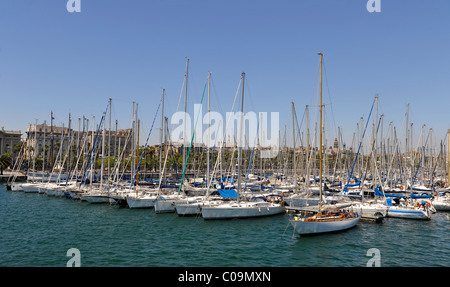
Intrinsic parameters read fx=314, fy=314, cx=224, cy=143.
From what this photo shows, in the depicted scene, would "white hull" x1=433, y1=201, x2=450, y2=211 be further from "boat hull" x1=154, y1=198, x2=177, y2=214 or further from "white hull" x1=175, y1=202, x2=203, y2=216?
"boat hull" x1=154, y1=198, x2=177, y2=214

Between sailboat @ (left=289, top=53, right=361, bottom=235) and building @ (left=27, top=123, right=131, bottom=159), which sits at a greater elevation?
building @ (left=27, top=123, right=131, bottom=159)

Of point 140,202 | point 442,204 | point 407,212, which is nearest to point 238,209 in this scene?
point 140,202

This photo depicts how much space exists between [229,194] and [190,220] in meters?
6.54

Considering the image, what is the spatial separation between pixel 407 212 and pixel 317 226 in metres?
16.0

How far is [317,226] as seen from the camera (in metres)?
29.6

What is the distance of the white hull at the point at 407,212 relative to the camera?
124 feet

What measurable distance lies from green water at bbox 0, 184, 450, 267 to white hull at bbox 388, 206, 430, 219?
0.88m

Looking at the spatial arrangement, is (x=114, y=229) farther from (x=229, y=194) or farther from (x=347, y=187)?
(x=347, y=187)

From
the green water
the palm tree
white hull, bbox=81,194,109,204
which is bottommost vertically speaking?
the green water

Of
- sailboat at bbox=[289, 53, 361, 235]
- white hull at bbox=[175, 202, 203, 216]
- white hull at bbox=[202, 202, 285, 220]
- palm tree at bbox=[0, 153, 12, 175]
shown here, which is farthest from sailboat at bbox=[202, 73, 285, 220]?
palm tree at bbox=[0, 153, 12, 175]

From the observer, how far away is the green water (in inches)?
904

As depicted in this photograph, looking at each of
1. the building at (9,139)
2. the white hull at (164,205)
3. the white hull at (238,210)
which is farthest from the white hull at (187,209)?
the building at (9,139)

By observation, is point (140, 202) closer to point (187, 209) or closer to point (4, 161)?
point (187, 209)
